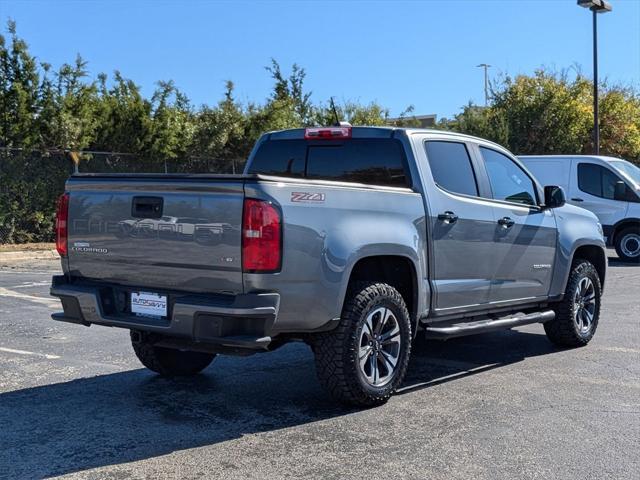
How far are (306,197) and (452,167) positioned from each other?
1990 mm

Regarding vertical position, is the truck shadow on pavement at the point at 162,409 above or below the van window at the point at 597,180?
below

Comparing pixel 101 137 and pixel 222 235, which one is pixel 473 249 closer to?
pixel 222 235

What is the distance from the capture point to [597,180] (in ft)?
54.3

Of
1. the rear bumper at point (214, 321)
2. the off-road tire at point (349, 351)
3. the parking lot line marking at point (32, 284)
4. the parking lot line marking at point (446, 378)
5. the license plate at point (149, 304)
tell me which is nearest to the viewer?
the rear bumper at point (214, 321)

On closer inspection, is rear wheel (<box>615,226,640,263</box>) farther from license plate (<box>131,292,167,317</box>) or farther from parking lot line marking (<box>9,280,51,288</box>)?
license plate (<box>131,292,167,317</box>)

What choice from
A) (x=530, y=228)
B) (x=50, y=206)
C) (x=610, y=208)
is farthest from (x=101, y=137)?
(x=530, y=228)

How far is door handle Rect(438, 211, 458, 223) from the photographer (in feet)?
19.2

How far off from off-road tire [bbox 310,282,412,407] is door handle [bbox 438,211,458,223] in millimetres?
882

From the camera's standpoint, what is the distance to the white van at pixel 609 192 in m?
16.1

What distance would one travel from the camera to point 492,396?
18.5ft

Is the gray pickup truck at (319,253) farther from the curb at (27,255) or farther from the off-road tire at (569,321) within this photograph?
the curb at (27,255)

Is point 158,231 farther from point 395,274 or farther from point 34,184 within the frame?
point 34,184

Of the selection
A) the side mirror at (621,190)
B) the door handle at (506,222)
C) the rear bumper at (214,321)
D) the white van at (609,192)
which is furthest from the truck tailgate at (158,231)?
the side mirror at (621,190)

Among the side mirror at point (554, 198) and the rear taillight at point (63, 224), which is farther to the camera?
the side mirror at point (554, 198)
